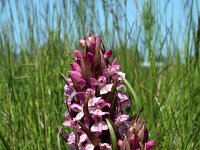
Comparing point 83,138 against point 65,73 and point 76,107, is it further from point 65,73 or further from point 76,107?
point 65,73

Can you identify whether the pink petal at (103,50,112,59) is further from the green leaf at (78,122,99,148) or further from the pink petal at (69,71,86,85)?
the green leaf at (78,122,99,148)

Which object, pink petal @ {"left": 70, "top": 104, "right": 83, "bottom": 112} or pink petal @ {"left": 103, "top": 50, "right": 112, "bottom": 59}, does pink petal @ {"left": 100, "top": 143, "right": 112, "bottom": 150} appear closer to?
pink petal @ {"left": 70, "top": 104, "right": 83, "bottom": 112}

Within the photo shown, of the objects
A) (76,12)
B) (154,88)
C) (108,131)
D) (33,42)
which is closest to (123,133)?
(108,131)

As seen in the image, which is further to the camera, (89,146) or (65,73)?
(65,73)

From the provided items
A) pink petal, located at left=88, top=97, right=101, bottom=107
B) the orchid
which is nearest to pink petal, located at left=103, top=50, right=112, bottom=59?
the orchid

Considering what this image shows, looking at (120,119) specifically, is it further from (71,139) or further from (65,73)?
(65,73)

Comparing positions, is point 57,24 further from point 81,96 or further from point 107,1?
point 81,96

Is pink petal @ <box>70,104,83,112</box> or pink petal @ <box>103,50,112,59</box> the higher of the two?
pink petal @ <box>103,50,112,59</box>

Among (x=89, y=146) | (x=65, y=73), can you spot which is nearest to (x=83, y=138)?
(x=89, y=146)

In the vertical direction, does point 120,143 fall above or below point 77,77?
below
